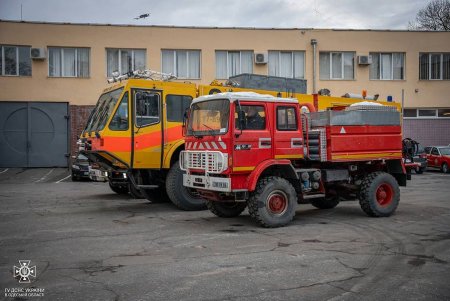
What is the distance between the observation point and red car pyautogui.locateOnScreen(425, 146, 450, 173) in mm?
26227

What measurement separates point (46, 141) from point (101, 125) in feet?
50.4

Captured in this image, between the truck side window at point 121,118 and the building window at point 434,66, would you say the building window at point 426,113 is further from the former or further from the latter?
the truck side window at point 121,118

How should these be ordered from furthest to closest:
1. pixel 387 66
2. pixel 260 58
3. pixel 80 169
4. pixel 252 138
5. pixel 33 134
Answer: pixel 387 66, pixel 260 58, pixel 33 134, pixel 80 169, pixel 252 138

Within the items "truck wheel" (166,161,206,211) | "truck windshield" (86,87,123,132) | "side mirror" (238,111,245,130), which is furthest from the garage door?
"side mirror" (238,111,245,130)

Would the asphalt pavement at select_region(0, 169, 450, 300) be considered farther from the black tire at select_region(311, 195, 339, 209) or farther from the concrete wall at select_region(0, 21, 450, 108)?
the concrete wall at select_region(0, 21, 450, 108)

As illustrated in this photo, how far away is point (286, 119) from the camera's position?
978cm

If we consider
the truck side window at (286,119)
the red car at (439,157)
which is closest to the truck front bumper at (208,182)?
the truck side window at (286,119)

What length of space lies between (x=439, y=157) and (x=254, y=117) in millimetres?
20670

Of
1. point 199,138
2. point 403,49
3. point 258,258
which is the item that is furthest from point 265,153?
point 403,49

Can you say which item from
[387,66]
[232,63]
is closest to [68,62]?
[232,63]

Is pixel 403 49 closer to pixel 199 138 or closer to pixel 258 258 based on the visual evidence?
pixel 199 138

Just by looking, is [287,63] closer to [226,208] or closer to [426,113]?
[426,113]

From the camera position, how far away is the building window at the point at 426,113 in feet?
94.6

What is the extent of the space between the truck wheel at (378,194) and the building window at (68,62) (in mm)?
18944
